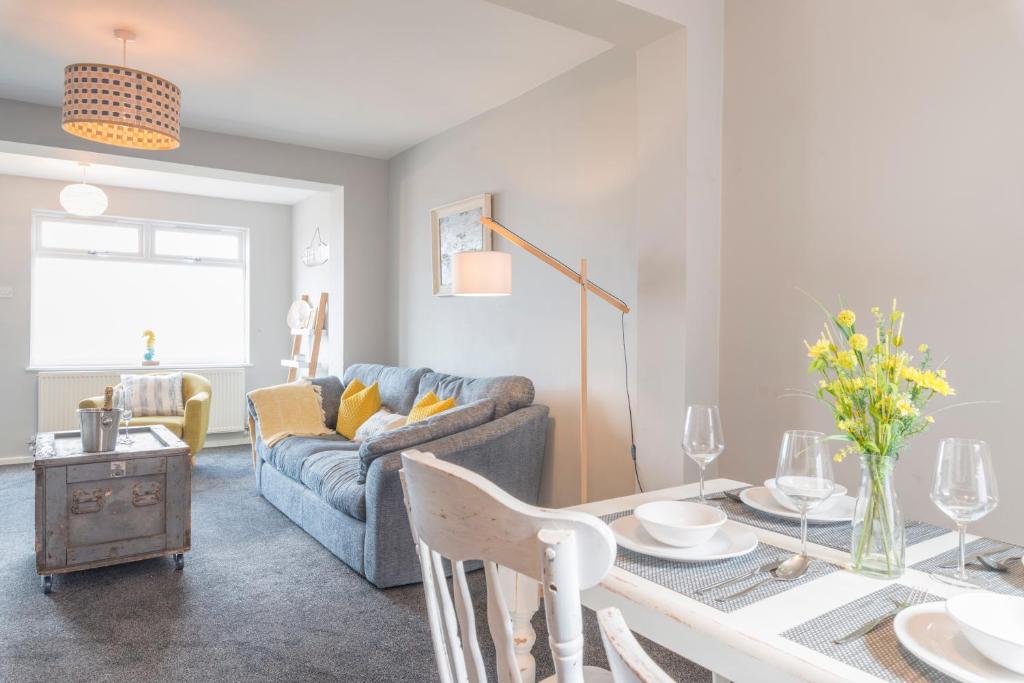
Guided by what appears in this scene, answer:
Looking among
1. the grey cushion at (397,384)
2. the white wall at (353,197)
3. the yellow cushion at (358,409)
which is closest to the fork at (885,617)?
the grey cushion at (397,384)

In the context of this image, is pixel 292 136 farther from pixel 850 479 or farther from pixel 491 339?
pixel 850 479

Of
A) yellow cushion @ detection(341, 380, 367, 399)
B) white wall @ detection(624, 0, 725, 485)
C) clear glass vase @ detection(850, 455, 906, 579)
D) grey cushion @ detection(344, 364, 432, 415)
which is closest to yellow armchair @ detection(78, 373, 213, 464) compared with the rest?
yellow cushion @ detection(341, 380, 367, 399)

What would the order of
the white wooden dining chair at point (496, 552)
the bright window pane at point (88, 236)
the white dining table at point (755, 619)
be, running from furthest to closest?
1. the bright window pane at point (88, 236)
2. the white dining table at point (755, 619)
3. the white wooden dining chair at point (496, 552)

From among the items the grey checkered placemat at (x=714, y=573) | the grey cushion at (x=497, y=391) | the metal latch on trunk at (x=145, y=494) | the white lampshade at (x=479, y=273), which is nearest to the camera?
the grey checkered placemat at (x=714, y=573)

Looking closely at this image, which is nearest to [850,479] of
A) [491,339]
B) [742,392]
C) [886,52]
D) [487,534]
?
[742,392]

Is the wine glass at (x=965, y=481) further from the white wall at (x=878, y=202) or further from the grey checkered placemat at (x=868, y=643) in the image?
the white wall at (x=878, y=202)

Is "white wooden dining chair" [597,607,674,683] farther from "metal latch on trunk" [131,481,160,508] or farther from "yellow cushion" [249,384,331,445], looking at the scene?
"yellow cushion" [249,384,331,445]

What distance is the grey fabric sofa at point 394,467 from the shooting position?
9.68 ft

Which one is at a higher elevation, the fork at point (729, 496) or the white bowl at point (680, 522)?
the white bowl at point (680, 522)

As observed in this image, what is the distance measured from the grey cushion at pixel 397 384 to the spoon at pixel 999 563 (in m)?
3.41

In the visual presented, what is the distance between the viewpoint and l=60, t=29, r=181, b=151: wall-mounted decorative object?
105 inches

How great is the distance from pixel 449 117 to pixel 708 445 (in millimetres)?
3448

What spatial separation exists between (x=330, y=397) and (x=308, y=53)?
8.01ft

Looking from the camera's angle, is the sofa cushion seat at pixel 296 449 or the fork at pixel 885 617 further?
the sofa cushion seat at pixel 296 449
